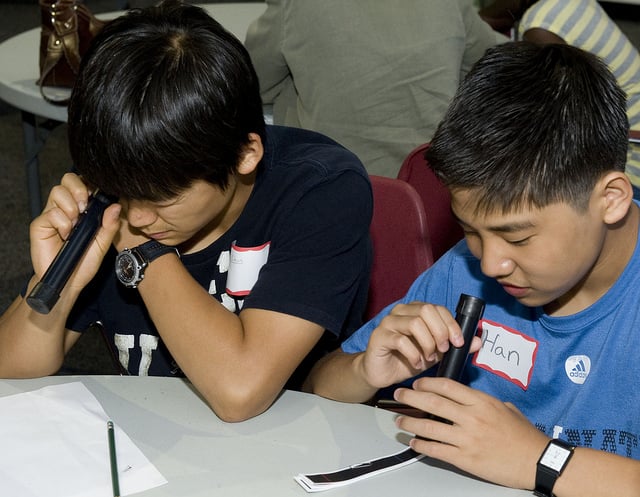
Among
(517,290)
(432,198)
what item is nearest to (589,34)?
(432,198)

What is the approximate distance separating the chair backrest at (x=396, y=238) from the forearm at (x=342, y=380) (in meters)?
0.33

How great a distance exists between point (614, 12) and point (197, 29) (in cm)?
637

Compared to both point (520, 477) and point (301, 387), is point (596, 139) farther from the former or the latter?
point (301, 387)

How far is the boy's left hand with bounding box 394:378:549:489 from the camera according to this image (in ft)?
3.84

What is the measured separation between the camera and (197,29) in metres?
1.45

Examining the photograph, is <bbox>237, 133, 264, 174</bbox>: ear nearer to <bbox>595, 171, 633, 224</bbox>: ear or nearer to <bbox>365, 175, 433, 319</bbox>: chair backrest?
<bbox>365, 175, 433, 319</bbox>: chair backrest

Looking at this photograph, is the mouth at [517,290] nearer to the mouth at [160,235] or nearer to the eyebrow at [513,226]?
the eyebrow at [513,226]

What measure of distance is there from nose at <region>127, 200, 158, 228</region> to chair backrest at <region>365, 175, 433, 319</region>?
520 millimetres

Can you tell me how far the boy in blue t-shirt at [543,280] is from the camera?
1185 millimetres

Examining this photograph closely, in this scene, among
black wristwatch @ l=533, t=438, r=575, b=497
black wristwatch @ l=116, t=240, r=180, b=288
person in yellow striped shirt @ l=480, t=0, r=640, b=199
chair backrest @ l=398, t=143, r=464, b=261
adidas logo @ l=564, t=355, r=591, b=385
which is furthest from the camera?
person in yellow striped shirt @ l=480, t=0, r=640, b=199

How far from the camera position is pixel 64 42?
2578 mm

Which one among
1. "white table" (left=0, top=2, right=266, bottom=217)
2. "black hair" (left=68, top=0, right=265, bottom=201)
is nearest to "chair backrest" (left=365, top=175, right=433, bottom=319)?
"black hair" (left=68, top=0, right=265, bottom=201)

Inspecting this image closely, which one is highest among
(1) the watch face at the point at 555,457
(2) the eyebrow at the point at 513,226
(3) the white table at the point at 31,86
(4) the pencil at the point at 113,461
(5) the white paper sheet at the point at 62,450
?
(2) the eyebrow at the point at 513,226

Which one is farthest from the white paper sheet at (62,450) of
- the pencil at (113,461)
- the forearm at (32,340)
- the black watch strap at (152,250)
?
the black watch strap at (152,250)
